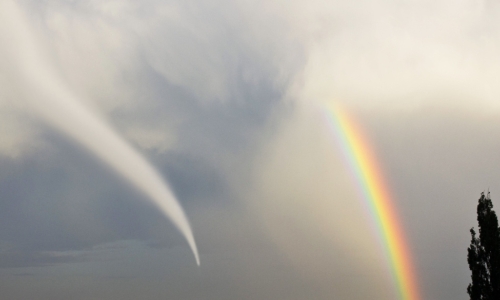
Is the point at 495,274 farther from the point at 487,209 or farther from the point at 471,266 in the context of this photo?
the point at 487,209

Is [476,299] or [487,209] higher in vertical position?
[487,209]

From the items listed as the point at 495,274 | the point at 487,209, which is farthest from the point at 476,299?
the point at 487,209

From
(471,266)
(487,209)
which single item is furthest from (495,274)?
(487,209)

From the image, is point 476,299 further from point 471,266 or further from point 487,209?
point 487,209

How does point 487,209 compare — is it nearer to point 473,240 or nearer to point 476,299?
point 473,240
